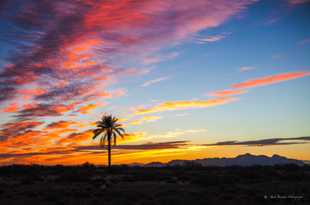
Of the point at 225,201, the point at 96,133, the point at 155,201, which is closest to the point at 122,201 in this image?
the point at 155,201

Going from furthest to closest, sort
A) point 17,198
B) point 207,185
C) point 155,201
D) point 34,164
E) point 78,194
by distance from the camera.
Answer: point 34,164 → point 207,185 → point 78,194 → point 17,198 → point 155,201

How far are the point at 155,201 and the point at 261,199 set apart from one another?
7.22 metres

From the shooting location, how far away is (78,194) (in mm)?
22734

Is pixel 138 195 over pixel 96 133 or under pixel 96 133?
under

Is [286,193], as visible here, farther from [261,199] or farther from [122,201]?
[122,201]

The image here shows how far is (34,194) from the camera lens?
2291 cm

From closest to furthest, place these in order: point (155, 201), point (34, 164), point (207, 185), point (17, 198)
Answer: point (155, 201)
point (17, 198)
point (207, 185)
point (34, 164)

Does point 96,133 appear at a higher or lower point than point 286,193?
higher

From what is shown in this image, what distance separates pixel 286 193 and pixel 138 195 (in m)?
11.6

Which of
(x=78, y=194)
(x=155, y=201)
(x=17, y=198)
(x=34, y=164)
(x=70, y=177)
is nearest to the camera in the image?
(x=155, y=201)

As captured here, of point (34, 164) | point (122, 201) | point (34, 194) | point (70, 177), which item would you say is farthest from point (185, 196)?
point (34, 164)

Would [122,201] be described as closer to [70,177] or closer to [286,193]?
[286,193]

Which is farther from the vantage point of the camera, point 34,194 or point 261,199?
point 34,194

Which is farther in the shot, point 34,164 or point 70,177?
point 34,164
